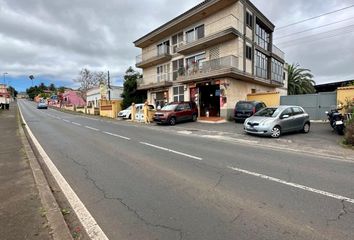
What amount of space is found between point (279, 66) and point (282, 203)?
3227 centimetres

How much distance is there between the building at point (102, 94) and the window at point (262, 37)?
2403 centimetres

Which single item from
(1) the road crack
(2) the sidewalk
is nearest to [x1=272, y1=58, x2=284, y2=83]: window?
(1) the road crack

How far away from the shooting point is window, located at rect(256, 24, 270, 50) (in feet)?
89.0

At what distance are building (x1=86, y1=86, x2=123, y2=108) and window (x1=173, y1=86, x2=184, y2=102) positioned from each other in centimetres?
1595

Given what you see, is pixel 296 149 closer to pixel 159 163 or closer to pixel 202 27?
pixel 159 163

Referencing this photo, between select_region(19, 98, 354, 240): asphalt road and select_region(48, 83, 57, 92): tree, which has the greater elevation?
select_region(48, 83, 57, 92): tree

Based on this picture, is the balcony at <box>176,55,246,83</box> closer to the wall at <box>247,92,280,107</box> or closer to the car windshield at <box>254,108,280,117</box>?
the wall at <box>247,92,280,107</box>

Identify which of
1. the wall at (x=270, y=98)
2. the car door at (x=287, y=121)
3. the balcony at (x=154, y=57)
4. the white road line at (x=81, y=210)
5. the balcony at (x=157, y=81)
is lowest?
the white road line at (x=81, y=210)

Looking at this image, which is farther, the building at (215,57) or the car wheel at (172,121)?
the building at (215,57)

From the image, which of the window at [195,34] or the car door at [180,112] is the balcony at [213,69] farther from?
the car door at [180,112]

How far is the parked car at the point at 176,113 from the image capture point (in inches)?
787

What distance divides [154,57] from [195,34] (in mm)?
6982

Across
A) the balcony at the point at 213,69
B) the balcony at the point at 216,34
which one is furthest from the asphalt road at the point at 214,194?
the balcony at the point at 216,34

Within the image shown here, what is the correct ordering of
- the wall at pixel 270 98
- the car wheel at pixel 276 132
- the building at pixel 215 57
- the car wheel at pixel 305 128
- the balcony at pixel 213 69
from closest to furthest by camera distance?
the car wheel at pixel 276 132 → the car wheel at pixel 305 128 → the balcony at pixel 213 69 → the building at pixel 215 57 → the wall at pixel 270 98
